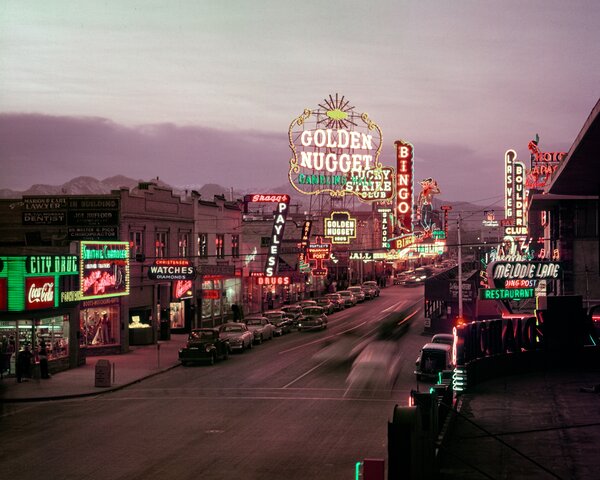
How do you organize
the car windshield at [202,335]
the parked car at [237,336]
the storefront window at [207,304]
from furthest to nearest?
the storefront window at [207,304] < the parked car at [237,336] < the car windshield at [202,335]

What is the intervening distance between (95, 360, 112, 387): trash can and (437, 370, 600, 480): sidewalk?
46.9 ft

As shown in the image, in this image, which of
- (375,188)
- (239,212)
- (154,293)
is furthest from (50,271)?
(375,188)

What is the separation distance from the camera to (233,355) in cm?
4528

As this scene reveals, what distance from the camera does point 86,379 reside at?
3688 cm

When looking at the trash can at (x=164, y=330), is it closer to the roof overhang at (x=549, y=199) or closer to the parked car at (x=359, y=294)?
the roof overhang at (x=549, y=199)

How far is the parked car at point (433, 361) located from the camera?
3381cm

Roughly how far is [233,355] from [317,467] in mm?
25843

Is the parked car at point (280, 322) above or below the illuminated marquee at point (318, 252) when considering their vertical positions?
below

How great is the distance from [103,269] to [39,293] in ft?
21.5

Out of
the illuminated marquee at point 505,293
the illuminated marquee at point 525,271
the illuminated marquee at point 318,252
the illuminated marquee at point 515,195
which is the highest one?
the illuminated marquee at point 515,195

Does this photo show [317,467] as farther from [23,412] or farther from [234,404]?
[23,412]

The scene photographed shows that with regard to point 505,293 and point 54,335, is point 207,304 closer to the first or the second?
point 54,335

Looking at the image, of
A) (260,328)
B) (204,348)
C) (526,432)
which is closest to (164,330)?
(260,328)

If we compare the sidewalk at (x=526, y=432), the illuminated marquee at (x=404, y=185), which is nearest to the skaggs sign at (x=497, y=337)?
the sidewalk at (x=526, y=432)
